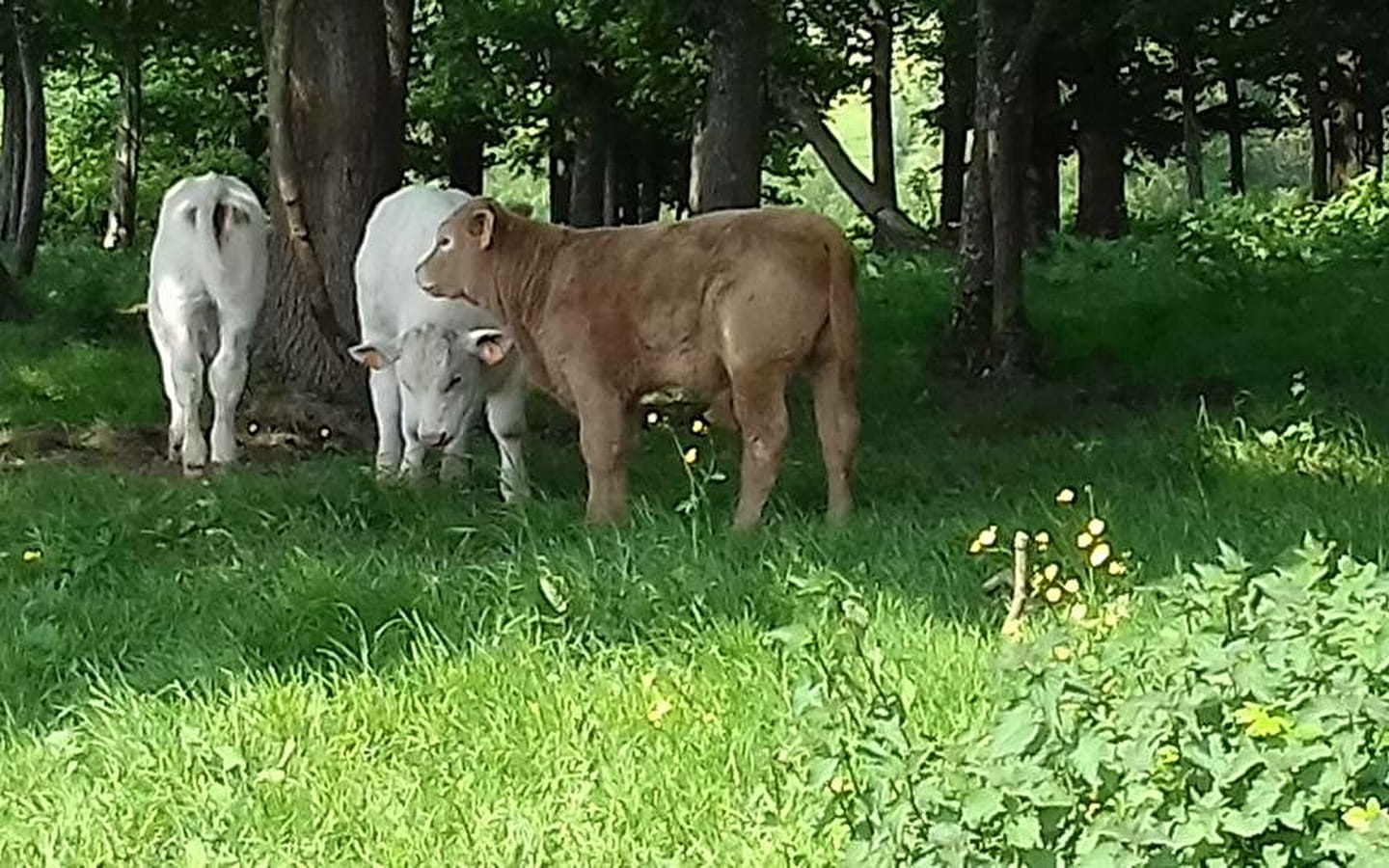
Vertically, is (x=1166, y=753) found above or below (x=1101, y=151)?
below

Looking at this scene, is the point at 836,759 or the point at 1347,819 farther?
the point at 836,759

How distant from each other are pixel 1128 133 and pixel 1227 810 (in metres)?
24.6

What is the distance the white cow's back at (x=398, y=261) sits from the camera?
378 inches

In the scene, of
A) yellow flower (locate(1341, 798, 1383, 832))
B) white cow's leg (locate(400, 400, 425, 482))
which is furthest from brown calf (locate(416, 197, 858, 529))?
yellow flower (locate(1341, 798, 1383, 832))

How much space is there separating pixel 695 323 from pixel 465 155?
26530 mm

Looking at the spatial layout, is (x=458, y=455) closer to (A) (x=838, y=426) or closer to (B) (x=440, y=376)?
(B) (x=440, y=376)

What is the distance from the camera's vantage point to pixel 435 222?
32.5 feet

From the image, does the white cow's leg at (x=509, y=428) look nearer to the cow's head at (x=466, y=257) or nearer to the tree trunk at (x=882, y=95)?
the cow's head at (x=466, y=257)

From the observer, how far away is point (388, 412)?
9.80 metres

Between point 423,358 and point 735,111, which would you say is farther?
point 735,111

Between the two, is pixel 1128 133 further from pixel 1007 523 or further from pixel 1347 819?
pixel 1347 819

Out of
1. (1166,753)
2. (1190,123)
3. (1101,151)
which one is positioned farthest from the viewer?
(1190,123)

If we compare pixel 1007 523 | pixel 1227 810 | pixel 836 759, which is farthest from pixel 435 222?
pixel 1227 810

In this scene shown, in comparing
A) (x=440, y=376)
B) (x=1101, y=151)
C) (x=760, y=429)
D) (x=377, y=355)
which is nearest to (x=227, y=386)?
(x=377, y=355)
